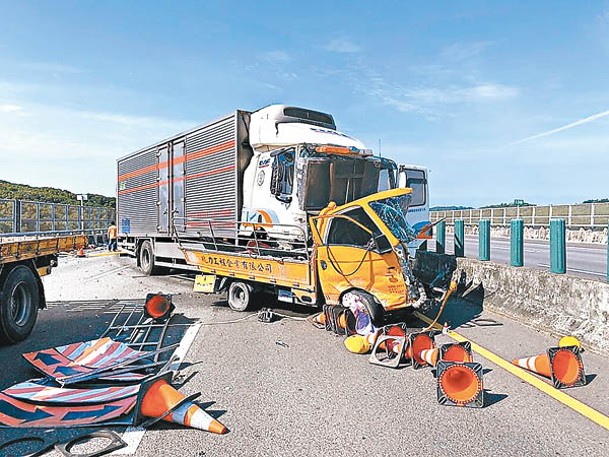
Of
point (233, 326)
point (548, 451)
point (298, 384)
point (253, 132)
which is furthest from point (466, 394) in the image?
point (253, 132)

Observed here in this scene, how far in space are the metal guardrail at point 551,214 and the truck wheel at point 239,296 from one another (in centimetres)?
1923

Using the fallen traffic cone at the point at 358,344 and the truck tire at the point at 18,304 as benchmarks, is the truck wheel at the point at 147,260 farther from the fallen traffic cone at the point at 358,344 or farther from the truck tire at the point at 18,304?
the fallen traffic cone at the point at 358,344

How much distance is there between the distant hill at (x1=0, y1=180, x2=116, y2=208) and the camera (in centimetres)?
4028

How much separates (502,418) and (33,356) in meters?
4.79

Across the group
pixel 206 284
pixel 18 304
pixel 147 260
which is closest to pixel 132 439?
pixel 18 304

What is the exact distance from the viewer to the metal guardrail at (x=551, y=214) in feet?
105

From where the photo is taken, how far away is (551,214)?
37406 mm

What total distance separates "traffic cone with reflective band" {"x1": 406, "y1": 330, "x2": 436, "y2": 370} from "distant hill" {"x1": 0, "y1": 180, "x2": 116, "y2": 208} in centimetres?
3682

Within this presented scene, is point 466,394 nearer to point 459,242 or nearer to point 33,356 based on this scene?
point 33,356

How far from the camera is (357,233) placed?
25.6 ft

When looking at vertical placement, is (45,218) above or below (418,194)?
below

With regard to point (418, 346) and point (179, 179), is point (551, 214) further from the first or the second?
point (418, 346)

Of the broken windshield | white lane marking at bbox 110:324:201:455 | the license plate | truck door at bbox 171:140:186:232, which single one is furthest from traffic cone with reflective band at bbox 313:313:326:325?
truck door at bbox 171:140:186:232

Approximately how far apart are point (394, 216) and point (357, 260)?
832 mm
